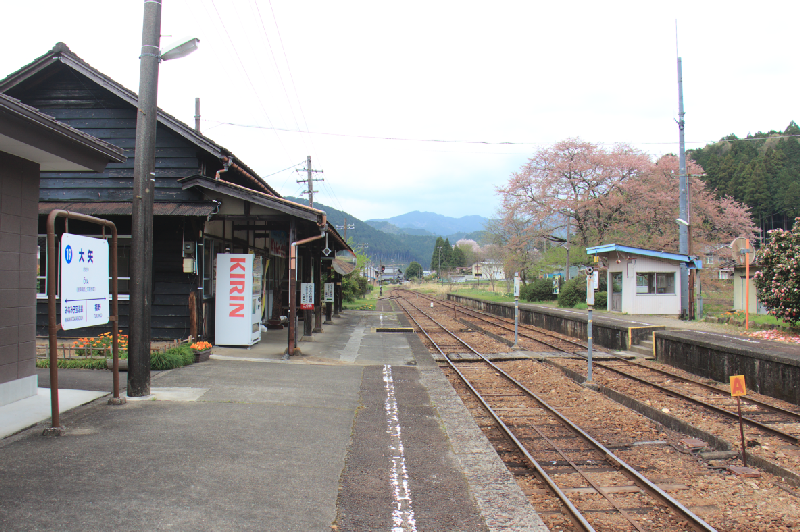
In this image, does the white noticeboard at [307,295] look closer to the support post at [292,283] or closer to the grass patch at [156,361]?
the support post at [292,283]

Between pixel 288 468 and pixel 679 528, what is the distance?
3.22 metres


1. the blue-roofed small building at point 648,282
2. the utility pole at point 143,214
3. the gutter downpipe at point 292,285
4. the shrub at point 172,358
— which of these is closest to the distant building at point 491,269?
the blue-roofed small building at point 648,282

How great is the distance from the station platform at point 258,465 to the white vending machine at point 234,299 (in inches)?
134

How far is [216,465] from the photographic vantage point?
4004mm

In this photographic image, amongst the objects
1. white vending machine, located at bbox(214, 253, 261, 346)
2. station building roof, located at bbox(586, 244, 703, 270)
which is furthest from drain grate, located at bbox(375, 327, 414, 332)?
station building roof, located at bbox(586, 244, 703, 270)

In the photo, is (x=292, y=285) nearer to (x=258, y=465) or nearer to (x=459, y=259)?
(x=258, y=465)

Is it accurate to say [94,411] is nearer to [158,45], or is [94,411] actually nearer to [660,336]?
[158,45]

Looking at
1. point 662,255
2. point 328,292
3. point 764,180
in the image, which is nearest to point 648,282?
point 662,255

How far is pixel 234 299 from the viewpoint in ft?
34.8

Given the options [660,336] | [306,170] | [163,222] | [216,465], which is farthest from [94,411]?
[306,170]

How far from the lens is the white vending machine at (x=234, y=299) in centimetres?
1048

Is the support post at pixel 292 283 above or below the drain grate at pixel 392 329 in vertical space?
above

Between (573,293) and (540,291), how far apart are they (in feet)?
19.7

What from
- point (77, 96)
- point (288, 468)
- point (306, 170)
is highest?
point (306, 170)
